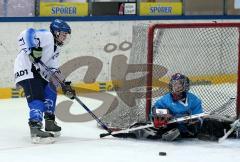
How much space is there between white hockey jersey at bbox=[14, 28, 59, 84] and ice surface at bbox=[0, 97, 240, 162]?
51 centimetres

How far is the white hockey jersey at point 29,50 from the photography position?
4441 millimetres

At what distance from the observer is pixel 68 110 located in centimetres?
597

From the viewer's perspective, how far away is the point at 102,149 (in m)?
4.27

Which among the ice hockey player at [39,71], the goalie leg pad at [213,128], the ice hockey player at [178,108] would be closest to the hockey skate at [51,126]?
the ice hockey player at [39,71]

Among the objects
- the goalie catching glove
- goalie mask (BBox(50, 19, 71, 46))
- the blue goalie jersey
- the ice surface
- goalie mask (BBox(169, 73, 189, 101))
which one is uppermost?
goalie mask (BBox(50, 19, 71, 46))

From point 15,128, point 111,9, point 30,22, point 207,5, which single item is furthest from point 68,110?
point 207,5

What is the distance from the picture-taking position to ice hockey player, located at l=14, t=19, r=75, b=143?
445 cm

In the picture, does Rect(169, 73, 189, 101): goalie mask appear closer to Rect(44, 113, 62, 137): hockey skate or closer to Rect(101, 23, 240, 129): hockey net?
Rect(101, 23, 240, 129): hockey net

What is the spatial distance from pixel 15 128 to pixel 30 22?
6.52 ft

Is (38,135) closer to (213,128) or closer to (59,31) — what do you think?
(59,31)

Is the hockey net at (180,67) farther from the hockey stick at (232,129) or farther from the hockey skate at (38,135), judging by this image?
the hockey skate at (38,135)

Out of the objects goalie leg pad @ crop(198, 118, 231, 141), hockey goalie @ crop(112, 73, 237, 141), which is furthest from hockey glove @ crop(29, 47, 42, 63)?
goalie leg pad @ crop(198, 118, 231, 141)

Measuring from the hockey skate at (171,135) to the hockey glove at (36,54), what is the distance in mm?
1055

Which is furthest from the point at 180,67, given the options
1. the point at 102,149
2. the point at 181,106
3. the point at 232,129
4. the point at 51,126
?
the point at 102,149
